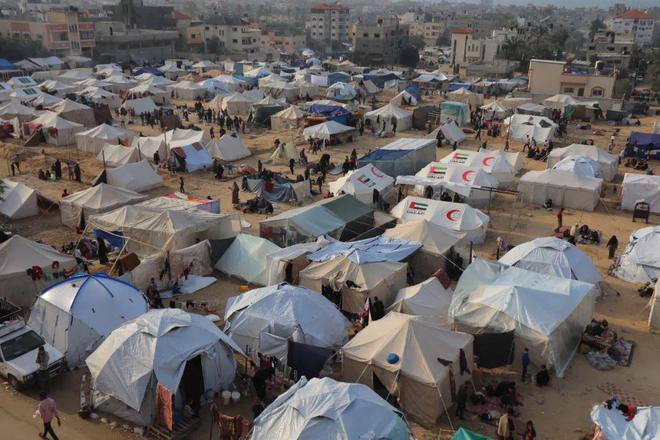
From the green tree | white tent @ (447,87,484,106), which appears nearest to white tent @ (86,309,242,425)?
white tent @ (447,87,484,106)

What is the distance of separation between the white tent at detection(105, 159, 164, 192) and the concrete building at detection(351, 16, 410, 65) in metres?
62.6

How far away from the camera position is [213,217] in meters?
16.6

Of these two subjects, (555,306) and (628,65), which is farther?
(628,65)

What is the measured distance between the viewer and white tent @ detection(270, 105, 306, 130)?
34312 mm

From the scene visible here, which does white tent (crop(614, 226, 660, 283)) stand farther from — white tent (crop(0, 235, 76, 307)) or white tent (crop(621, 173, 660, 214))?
white tent (crop(0, 235, 76, 307))

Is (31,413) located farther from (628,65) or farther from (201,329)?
(628,65)

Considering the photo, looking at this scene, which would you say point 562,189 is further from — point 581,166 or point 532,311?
point 532,311

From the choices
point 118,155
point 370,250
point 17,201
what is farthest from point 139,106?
point 370,250

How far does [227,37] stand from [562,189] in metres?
73.3

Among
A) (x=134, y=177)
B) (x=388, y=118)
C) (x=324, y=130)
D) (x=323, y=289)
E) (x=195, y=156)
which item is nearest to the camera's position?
(x=323, y=289)

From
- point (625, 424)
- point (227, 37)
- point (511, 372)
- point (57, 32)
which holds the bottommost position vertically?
Answer: point (511, 372)

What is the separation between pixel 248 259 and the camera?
15.5m

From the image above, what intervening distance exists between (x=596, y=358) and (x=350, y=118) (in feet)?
80.1

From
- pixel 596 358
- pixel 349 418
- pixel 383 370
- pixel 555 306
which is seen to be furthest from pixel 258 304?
pixel 596 358
